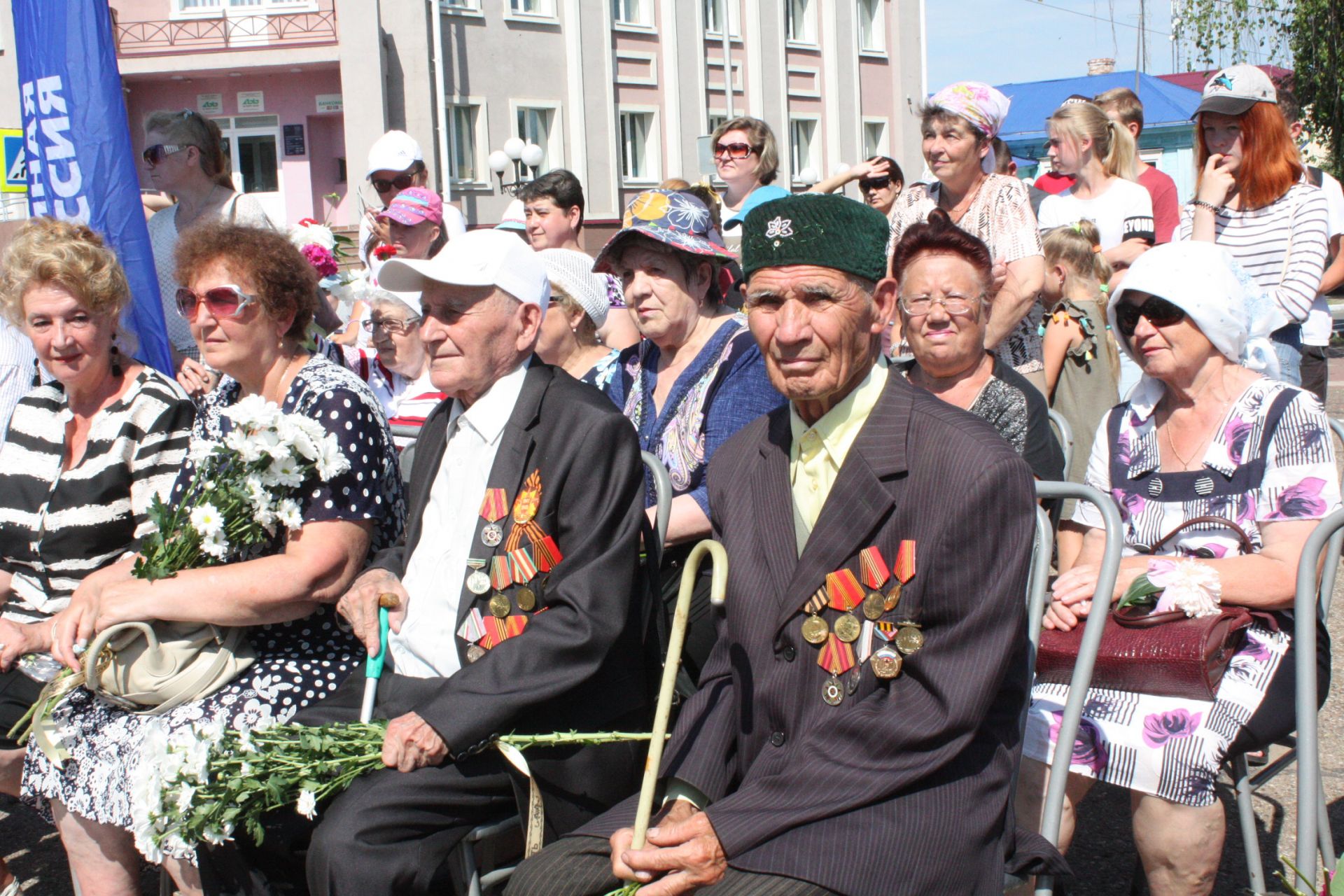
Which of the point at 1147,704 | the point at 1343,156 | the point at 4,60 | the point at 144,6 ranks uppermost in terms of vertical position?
the point at 144,6

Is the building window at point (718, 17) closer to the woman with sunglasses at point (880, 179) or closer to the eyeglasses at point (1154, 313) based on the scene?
the woman with sunglasses at point (880, 179)

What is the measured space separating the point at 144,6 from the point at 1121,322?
1158 inches

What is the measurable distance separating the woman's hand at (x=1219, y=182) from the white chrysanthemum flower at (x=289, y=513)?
379 cm

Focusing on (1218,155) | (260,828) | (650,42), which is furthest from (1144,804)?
(650,42)

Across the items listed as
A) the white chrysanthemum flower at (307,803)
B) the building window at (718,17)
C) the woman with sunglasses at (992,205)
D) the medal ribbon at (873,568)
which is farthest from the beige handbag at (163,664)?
the building window at (718,17)

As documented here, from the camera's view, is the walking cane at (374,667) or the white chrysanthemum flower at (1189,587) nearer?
the white chrysanthemum flower at (1189,587)

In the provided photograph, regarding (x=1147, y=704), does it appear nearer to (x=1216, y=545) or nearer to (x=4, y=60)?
(x=1216, y=545)

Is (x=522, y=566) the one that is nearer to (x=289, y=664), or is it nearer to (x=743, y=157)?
(x=289, y=664)

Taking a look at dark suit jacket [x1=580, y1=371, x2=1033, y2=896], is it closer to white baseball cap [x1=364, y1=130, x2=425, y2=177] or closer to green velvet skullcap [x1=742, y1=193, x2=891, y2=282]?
green velvet skullcap [x1=742, y1=193, x2=891, y2=282]

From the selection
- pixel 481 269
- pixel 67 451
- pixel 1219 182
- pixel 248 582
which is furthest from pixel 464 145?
pixel 248 582

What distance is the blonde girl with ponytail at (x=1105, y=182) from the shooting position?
20.8 feet

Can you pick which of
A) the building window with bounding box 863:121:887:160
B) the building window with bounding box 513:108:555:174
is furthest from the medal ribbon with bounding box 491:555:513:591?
the building window with bounding box 863:121:887:160

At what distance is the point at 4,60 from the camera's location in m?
25.1

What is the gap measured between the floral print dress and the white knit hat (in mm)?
2144
